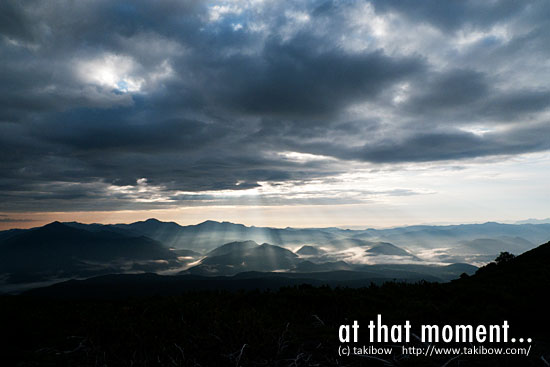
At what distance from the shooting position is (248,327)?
866cm

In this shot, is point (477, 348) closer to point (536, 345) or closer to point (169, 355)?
point (536, 345)

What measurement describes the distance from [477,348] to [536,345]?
1635mm

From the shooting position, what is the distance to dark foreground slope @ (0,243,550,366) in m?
→ 7.72

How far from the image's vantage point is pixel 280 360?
7703 millimetres

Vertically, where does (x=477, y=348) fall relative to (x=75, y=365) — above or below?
above

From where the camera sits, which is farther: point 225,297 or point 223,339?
point 225,297

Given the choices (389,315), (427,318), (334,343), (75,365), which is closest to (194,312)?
(75,365)

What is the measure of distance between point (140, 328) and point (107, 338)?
3.31ft

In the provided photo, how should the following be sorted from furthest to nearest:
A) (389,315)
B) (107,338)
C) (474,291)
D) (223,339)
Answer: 1. (474,291)
2. (389,315)
3. (107,338)
4. (223,339)

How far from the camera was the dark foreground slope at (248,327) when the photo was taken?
25.3 ft

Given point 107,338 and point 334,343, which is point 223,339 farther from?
point 107,338

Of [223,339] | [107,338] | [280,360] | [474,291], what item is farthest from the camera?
[474,291]

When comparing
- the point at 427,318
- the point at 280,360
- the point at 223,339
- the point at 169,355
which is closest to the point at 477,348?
the point at 427,318

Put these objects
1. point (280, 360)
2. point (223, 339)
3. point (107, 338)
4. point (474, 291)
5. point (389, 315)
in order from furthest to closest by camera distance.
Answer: point (474, 291), point (389, 315), point (107, 338), point (223, 339), point (280, 360)
